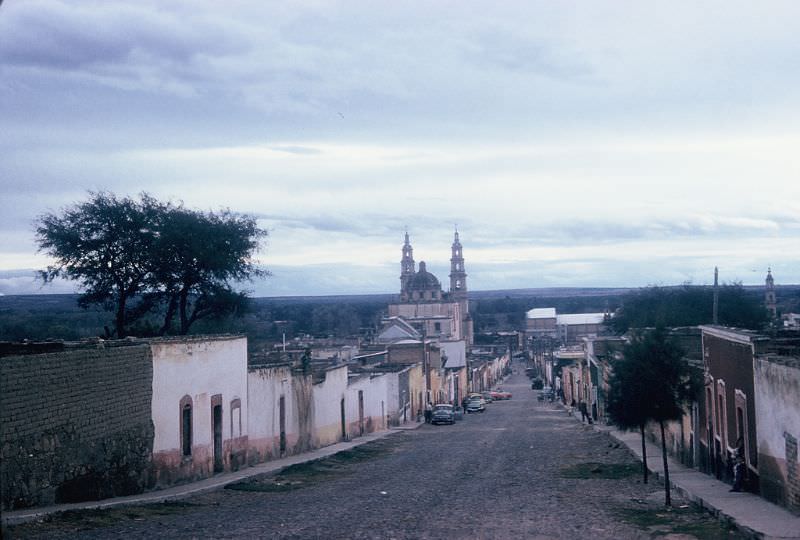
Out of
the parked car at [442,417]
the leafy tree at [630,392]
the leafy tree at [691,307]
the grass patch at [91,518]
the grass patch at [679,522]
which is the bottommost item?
the parked car at [442,417]

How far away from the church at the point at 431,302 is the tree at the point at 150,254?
9350 centimetres

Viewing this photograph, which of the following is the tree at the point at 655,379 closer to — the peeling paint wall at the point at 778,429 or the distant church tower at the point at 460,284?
the peeling paint wall at the point at 778,429

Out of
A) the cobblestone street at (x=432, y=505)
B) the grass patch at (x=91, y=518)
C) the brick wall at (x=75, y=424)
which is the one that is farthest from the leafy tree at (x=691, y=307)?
the grass patch at (x=91, y=518)

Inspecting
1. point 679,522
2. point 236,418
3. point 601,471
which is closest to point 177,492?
point 236,418

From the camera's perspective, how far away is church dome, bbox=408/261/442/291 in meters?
141

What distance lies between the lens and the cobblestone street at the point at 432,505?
44.2 feet

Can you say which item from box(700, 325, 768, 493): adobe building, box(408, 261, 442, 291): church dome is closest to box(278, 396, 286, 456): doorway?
box(700, 325, 768, 493): adobe building

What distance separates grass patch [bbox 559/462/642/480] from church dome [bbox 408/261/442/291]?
115490mm

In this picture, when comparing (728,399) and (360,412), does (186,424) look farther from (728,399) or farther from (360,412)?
(360,412)

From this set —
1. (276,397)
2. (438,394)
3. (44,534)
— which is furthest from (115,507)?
(438,394)

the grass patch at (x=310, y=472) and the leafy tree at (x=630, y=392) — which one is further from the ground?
the leafy tree at (x=630, y=392)

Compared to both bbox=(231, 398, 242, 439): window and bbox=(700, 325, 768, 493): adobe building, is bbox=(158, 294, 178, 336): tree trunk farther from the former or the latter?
bbox=(700, 325, 768, 493): adobe building

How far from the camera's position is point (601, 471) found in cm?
2339

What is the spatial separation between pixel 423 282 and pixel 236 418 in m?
118
